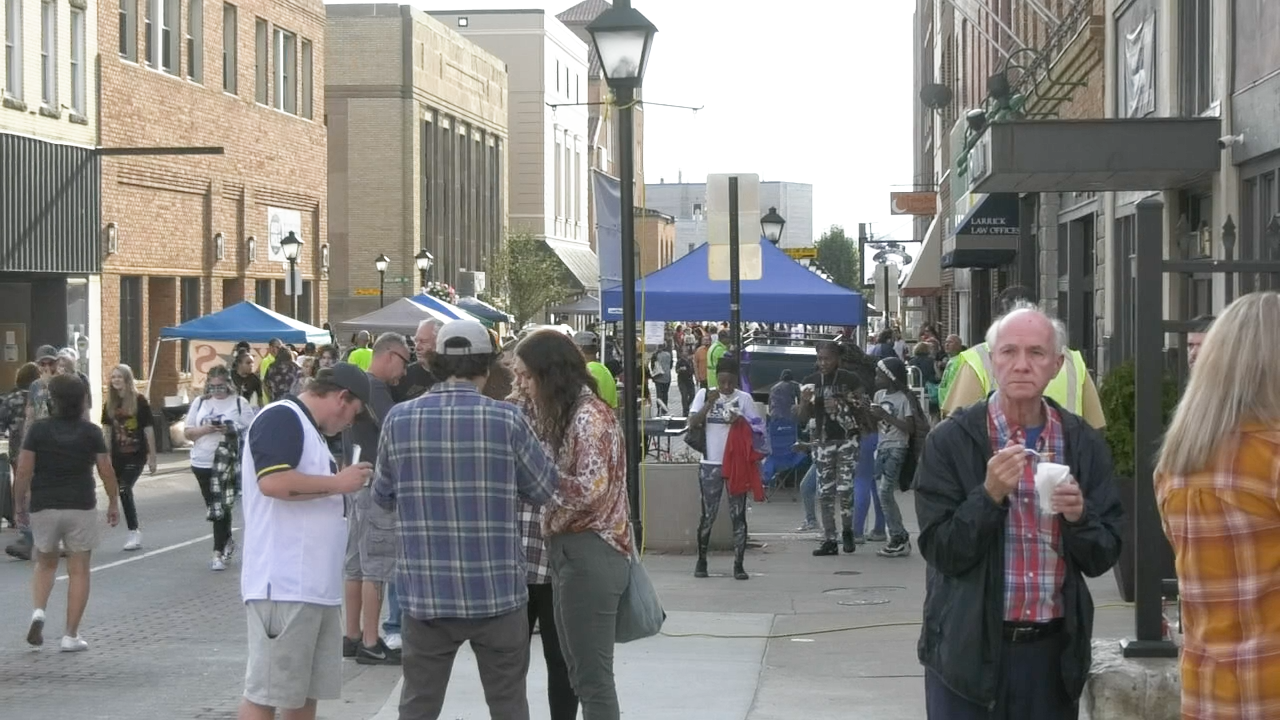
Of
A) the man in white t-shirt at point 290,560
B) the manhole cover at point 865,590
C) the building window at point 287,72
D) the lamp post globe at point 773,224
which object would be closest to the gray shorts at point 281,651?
the man in white t-shirt at point 290,560

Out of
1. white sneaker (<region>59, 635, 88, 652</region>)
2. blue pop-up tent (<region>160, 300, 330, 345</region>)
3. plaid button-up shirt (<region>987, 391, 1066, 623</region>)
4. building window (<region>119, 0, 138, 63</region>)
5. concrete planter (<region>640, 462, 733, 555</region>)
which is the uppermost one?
building window (<region>119, 0, 138, 63</region>)

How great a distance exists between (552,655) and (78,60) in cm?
2583

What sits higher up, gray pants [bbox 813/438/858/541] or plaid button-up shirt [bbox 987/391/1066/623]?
plaid button-up shirt [bbox 987/391/1066/623]

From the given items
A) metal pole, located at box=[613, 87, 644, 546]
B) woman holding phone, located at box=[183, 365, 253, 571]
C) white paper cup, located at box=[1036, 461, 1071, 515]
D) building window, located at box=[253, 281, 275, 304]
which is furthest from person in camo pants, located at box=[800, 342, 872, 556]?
building window, located at box=[253, 281, 275, 304]

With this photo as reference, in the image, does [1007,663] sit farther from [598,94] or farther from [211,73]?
[598,94]

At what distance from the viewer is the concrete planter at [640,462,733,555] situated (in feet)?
49.2

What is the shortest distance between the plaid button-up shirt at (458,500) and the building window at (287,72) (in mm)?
35389

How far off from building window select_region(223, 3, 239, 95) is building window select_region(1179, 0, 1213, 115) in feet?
81.6

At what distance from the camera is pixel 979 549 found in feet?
15.7

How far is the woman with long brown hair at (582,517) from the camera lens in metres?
6.67

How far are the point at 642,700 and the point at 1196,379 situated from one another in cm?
516

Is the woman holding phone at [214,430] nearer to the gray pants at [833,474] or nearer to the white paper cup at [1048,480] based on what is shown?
the gray pants at [833,474]

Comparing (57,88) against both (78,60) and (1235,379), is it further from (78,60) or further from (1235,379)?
(1235,379)

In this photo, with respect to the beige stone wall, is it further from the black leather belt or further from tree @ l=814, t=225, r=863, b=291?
tree @ l=814, t=225, r=863, b=291
